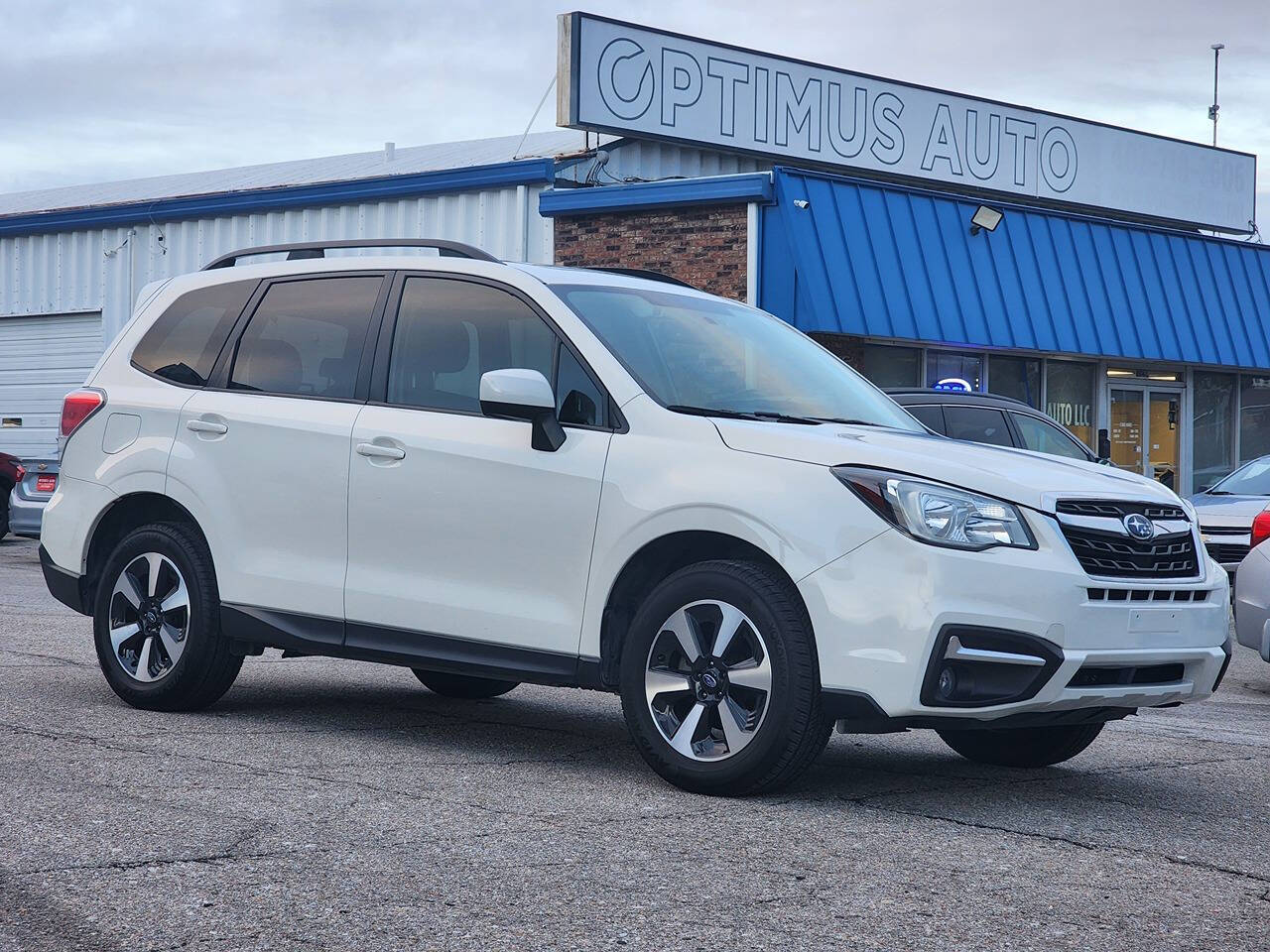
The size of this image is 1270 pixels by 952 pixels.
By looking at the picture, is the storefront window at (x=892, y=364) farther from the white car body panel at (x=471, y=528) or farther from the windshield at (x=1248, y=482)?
the white car body panel at (x=471, y=528)

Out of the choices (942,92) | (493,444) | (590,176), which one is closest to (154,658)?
(493,444)

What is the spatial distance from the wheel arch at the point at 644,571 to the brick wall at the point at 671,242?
1344 centimetres

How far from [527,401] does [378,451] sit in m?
0.90

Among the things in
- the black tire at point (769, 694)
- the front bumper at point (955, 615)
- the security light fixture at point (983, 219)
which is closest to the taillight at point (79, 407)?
the black tire at point (769, 694)

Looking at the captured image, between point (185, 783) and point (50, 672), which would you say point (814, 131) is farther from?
point (185, 783)

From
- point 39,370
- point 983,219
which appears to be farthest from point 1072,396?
point 39,370

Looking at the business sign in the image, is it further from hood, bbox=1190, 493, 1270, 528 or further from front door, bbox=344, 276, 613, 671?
front door, bbox=344, 276, 613, 671

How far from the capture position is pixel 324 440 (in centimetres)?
684

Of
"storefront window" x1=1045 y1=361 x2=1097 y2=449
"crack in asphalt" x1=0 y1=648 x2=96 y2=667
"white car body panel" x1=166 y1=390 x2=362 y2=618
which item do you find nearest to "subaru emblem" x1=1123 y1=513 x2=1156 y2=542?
"white car body panel" x1=166 y1=390 x2=362 y2=618

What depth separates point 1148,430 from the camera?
26.2 metres

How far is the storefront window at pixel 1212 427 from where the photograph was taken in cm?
2705

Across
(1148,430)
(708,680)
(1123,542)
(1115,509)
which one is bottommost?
(708,680)

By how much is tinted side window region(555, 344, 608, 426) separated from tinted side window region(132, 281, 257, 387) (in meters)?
1.93

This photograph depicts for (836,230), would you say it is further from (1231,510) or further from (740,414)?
(740,414)
